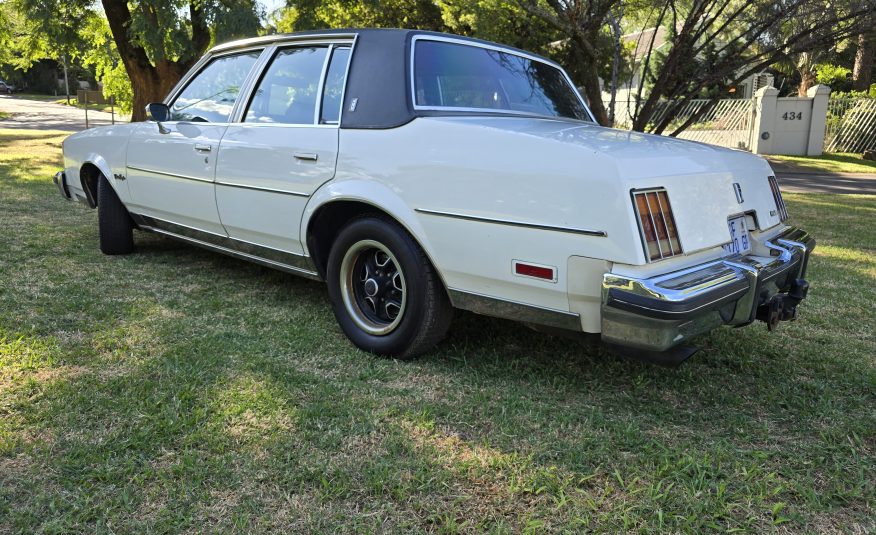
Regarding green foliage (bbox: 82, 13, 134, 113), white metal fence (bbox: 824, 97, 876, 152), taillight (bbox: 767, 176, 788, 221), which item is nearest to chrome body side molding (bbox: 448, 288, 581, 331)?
taillight (bbox: 767, 176, 788, 221)

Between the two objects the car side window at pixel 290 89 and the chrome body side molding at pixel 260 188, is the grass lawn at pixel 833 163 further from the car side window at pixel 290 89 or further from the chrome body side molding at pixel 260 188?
the chrome body side molding at pixel 260 188

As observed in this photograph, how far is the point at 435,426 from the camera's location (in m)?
2.69

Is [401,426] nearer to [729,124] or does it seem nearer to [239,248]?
[239,248]

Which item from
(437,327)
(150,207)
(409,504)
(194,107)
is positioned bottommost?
(409,504)

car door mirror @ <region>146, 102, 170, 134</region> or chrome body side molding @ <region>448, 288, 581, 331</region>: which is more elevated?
car door mirror @ <region>146, 102, 170, 134</region>

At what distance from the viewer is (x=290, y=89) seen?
12.5ft

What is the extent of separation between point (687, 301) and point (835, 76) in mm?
32025

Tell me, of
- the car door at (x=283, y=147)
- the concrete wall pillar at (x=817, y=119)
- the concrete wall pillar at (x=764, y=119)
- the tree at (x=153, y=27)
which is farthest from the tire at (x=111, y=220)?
the concrete wall pillar at (x=817, y=119)

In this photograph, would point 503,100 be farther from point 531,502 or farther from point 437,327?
point 531,502

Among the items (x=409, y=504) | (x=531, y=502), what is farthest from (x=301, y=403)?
(x=531, y=502)

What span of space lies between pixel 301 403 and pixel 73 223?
506 centimetres

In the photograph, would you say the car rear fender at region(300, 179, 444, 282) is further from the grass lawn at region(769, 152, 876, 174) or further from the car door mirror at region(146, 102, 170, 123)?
the grass lawn at region(769, 152, 876, 174)

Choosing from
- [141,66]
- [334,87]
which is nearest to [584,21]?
[334,87]

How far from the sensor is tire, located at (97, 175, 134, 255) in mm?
5180
